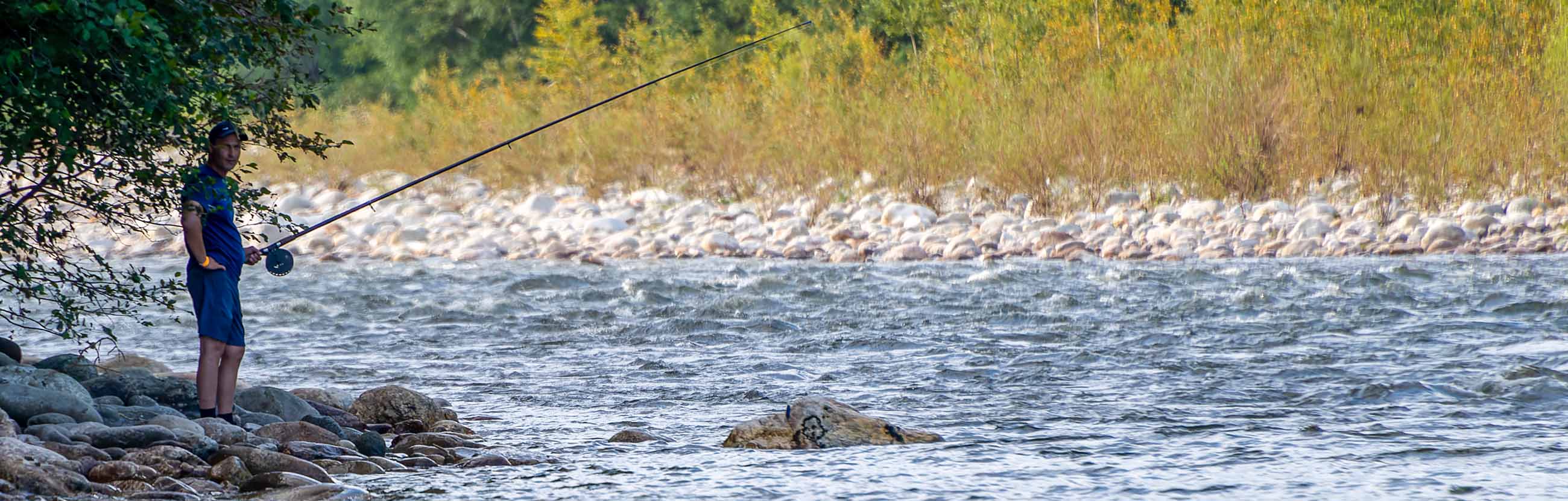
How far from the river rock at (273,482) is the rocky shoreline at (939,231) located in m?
8.21

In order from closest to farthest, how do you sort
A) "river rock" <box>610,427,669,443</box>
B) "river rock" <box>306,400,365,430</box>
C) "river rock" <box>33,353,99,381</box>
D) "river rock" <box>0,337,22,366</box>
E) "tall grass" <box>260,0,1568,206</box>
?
1. "river rock" <box>610,427,669,443</box>
2. "river rock" <box>306,400,365,430</box>
3. "river rock" <box>33,353,99,381</box>
4. "river rock" <box>0,337,22,366</box>
5. "tall grass" <box>260,0,1568,206</box>

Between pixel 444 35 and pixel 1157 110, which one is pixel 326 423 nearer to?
pixel 1157 110

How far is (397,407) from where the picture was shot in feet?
20.6

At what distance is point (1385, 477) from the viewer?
196 inches

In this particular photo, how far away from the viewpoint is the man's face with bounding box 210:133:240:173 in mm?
5316

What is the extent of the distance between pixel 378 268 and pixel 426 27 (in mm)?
20432

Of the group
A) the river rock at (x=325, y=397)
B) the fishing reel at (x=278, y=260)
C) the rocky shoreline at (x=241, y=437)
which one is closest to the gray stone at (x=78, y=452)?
the rocky shoreline at (x=241, y=437)

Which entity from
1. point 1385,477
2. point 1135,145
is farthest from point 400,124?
point 1385,477

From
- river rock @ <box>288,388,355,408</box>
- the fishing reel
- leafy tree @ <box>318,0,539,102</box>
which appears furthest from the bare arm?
leafy tree @ <box>318,0,539,102</box>

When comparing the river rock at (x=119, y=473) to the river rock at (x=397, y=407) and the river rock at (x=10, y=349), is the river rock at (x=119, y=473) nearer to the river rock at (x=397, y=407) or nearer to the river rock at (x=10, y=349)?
the river rock at (x=397, y=407)

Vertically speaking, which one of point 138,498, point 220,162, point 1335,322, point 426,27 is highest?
point 426,27

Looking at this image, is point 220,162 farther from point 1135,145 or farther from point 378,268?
point 1135,145

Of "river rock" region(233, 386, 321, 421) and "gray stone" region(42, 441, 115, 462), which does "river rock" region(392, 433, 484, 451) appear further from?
"gray stone" region(42, 441, 115, 462)

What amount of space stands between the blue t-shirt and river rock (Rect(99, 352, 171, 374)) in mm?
2471
